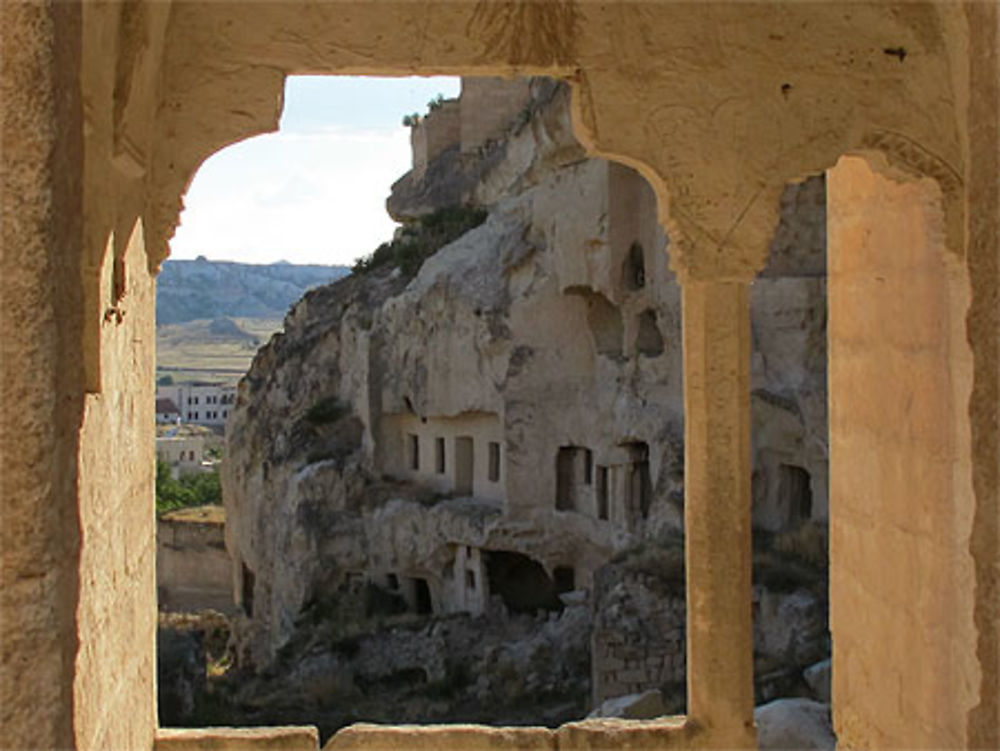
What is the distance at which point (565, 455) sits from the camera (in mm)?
23047

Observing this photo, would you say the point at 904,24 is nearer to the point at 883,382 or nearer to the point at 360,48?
the point at 883,382

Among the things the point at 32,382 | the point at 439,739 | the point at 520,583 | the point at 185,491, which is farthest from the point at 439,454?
the point at 185,491

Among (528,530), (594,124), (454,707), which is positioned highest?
(594,124)

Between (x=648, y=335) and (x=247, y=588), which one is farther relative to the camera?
(x=247, y=588)

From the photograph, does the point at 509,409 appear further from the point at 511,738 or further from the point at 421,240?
the point at 511,738

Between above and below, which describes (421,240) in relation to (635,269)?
above

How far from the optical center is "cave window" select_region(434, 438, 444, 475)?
82.3 ft

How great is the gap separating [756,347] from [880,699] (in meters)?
12.3

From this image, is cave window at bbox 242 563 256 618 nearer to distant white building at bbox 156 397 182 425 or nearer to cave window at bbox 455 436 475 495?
cave window at bbox 455 436 475 495

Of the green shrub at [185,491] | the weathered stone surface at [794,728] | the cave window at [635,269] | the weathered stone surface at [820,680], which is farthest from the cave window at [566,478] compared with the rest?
the green shrub at [185,491]

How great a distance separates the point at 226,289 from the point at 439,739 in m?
162

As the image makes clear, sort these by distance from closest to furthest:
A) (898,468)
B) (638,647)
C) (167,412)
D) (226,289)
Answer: (898,468) → (638,647) → (167,412) → (226,289)

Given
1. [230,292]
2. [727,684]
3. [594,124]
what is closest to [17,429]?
[594,124]

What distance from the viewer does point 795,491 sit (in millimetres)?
17812
